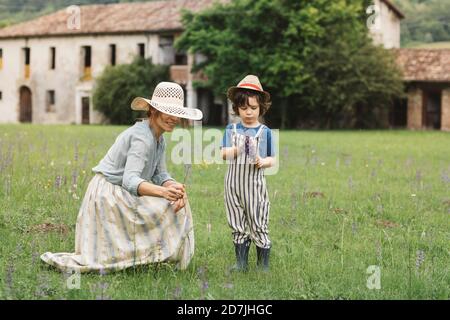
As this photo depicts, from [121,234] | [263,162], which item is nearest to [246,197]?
[263,162]

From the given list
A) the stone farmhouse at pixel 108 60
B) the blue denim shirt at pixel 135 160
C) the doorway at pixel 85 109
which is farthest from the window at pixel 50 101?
the blue denim shirt at pixel 135 160

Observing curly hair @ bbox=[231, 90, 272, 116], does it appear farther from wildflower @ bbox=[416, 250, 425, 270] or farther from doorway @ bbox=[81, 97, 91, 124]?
doorway @ bbox=[81, 97, 91, 124]

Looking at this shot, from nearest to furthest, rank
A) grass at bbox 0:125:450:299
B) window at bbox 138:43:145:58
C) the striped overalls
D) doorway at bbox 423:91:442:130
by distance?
grass at bbox 0:125:450:299
the striped overalls
doorway at bbox 423:91:442:130
window at bbox 138:43:145:58

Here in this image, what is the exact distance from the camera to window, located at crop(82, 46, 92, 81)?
42562 millimetres

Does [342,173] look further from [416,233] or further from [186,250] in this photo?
[186,250]

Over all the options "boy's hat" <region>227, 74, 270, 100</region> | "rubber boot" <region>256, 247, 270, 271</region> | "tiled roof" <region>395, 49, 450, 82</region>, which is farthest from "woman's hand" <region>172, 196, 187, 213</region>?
"tiled roof" <region>395, 49, 450, 82</region>

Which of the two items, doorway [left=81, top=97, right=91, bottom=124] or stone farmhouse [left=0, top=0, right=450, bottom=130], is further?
doorway [left=81, top=97, right=91, bottom=124]

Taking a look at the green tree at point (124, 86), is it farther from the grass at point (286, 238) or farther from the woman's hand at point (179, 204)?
the woman's hand at point (179, 204)

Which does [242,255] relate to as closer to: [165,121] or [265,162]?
[265,162]

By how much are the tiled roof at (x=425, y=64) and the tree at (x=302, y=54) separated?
1.75m

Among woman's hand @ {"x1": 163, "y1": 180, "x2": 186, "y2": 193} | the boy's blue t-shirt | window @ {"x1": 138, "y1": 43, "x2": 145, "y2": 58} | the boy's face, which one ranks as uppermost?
window @ {"x1": 138, "y1": 43, "x2": 145, "y2": 58}

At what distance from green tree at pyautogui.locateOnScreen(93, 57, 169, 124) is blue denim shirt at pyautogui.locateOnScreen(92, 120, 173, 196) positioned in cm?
3067

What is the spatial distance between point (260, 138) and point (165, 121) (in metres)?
0.74

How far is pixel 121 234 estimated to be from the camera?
198 inches
